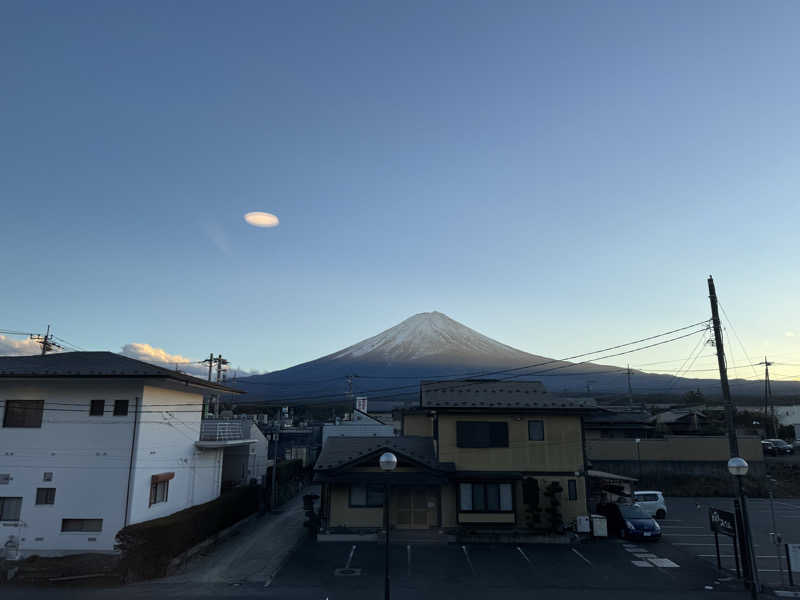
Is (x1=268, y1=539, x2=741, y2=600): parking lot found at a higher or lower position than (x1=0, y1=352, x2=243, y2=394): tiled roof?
lower

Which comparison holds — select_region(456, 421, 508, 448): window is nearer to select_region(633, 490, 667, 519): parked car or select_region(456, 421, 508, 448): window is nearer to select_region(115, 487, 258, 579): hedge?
select_region(633, 490, 667, 519): parked car

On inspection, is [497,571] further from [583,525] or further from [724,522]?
[724,522]

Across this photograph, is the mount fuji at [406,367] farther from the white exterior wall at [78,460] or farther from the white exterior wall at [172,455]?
the white exterior wall at [78,460]

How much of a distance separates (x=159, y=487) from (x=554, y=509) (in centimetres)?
1728

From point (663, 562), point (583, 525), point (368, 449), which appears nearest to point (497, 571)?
point (663, 562)

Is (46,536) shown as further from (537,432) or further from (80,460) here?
(537,432)

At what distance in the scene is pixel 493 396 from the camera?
83.8 ft

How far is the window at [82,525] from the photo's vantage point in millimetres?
18156

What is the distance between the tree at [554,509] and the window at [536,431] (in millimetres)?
2224

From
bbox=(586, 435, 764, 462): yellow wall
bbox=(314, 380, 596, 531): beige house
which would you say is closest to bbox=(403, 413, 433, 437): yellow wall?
bbox=(314, 380, 596, 531): beige house

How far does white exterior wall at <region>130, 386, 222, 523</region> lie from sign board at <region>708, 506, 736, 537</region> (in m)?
21.1

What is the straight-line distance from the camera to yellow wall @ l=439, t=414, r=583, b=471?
24.2 metres

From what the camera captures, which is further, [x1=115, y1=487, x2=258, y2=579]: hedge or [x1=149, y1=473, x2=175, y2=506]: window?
[x1=149, y1=473, x2=175, y2=506]: window

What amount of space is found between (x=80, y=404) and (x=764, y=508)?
→ 3910 cm
